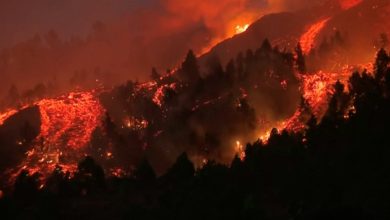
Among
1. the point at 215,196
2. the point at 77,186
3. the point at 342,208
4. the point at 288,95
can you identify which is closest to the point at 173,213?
the point at 215,196

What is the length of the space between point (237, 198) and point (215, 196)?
4.91 m

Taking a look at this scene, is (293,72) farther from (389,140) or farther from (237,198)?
(237,198)

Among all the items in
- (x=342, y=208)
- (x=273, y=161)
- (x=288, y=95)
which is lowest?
(x=342, y=208)

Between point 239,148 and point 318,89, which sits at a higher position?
point 318,89

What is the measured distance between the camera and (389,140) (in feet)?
351

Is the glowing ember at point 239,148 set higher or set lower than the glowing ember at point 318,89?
lower

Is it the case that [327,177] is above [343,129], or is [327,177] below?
below

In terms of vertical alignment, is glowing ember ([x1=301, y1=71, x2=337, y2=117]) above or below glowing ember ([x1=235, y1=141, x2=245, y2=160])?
above

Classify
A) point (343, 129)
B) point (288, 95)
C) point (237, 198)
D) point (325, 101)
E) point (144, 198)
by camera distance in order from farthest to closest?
point (288, 95), point (325, 101), point (343, 129), point (144, 198), point (237, 198)

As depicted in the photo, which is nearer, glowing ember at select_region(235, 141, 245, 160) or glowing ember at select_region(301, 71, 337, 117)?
glowing ember at select_region(301, 71, 337, 117)

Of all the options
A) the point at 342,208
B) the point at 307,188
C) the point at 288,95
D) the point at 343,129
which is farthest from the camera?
the point at 288,95

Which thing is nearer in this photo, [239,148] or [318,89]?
[239,148]

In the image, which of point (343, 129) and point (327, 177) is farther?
point (343, 129)

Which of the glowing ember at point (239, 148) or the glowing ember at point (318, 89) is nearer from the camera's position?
the glowing ember at point (318, 89)
